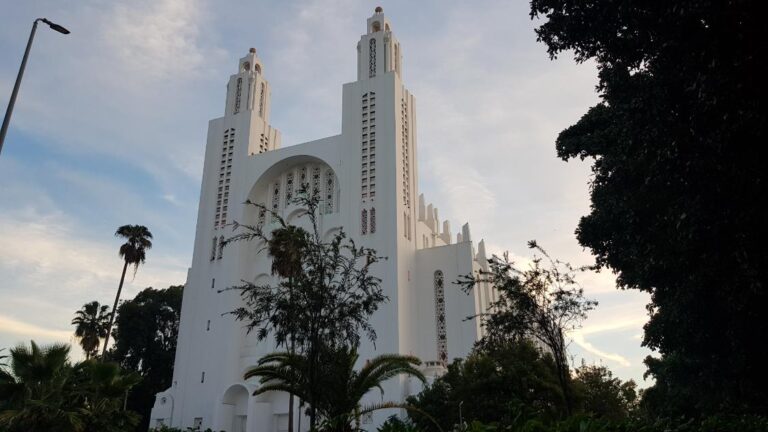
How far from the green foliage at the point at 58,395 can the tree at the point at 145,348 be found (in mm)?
26046

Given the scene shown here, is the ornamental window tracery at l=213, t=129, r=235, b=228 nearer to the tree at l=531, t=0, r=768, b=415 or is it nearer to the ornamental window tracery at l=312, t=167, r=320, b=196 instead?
the ornamental window tracery at l=312, t=167, r=320, b=196

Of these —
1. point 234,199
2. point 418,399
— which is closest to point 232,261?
point 234,199

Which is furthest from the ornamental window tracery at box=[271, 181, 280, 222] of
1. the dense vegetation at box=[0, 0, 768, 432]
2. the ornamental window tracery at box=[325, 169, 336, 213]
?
the dense vegetation at box=[0, 0, 768, 432]

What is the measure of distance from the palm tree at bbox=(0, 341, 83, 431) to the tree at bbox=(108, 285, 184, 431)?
26653mm

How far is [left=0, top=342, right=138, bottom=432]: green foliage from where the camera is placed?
12.6 meters

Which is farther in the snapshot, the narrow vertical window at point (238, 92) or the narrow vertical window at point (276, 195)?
the narrow vertical window at point (238, 92)

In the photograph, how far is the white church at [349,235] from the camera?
29984 mm

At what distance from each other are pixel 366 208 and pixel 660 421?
85.0 ft

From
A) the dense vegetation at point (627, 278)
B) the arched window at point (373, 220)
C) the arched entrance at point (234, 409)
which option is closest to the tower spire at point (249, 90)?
the arched window at point (373, 220)

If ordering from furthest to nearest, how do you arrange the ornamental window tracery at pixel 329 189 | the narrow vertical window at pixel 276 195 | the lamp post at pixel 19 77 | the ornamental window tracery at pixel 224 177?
the narrow vertical window at pixel 276 195 < the ornamental window tracery at pixel 224 177 < the ornamental window tracery at pixel 329 189 < the lamp post at pixel 19 77

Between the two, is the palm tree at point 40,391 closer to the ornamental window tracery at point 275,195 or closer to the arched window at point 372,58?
the ornamental window tracery at point 275,195

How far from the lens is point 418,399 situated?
2389 centimetres

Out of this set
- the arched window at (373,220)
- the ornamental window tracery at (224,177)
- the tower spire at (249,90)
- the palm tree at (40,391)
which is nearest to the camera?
the palm tree at (40,391)

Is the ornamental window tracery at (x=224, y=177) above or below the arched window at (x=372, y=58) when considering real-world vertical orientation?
below
